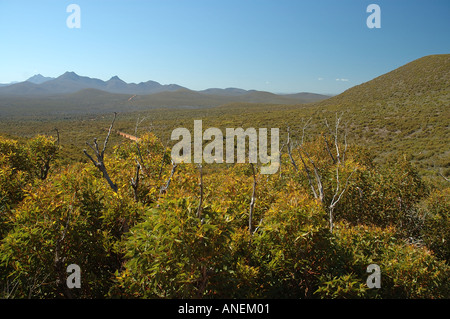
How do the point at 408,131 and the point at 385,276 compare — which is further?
the point at 408,131

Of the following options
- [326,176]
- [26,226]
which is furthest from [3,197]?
[326,176]

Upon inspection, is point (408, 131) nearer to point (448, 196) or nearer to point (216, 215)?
point (448, 196)

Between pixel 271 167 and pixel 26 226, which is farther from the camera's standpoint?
pixel 271 167

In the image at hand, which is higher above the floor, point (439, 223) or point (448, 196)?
point (448, 196)

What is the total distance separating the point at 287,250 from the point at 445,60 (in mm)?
88919

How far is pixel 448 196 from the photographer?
10.2 m

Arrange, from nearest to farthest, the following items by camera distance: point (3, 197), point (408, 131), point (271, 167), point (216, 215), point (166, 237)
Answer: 1. point (166, 237)
2. point (216, 215)
3. point (3, 197)
4. point (271, 167)
5. point (408, 131)

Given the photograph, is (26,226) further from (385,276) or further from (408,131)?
(408,131)

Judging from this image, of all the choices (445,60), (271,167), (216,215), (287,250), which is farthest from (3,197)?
(445,60)
